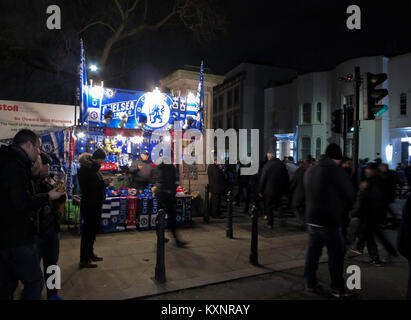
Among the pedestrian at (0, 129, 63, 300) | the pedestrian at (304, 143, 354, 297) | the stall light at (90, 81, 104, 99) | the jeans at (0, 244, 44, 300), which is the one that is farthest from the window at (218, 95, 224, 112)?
the jeans at (0, 244, 44, 300)

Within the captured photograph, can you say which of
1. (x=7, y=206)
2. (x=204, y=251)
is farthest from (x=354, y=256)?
(x=7, y=206)

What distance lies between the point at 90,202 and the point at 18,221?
2.77 m

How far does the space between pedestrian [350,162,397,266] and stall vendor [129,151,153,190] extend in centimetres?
529

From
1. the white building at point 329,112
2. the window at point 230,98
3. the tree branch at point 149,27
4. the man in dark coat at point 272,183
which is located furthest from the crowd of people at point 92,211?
the window at point 230,98

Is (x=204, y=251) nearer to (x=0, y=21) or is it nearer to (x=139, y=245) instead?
(x=139, y=245)

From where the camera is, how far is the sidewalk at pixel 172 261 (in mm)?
4547

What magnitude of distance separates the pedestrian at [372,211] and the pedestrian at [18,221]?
5.48m

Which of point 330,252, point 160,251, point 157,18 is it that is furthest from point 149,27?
point 330,252

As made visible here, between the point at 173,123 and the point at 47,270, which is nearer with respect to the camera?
the point at 47,270

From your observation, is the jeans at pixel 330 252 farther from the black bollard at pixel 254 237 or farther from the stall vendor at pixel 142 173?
the stall vendor at pixel 142 173

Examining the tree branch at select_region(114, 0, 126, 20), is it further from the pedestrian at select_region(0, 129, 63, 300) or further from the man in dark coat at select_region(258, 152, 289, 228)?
the pedestrian at select_region(0, 129, 63, 300)

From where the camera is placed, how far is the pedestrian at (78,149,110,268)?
5395mm
